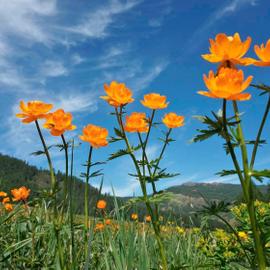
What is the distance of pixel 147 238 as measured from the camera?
4496mm

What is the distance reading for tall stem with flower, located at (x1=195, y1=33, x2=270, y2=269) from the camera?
1517 mm

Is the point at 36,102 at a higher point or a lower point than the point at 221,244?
higher

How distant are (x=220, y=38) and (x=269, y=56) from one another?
232 mm

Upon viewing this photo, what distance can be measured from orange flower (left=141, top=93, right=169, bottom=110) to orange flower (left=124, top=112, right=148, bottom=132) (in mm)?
125

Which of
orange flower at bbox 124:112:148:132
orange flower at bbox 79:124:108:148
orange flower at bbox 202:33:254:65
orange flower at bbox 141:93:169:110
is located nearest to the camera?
orange flower at bbox 202:33:254:65

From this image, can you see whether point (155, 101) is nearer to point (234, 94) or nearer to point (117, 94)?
point (117, 94)

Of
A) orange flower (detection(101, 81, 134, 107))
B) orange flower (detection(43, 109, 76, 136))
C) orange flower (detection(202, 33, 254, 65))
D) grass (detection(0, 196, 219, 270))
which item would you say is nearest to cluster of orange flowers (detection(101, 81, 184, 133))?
orange flower (detection(101, 81, 134, 107))

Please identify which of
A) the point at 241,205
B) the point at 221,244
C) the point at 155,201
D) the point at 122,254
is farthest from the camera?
the point at 241,205

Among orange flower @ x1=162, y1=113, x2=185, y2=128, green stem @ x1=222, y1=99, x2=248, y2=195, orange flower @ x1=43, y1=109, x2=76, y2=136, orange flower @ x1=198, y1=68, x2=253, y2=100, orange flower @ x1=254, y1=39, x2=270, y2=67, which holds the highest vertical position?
orange flower @ x1=162, y1=113, x2=185, y2=128

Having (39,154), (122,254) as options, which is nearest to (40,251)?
(122,254)

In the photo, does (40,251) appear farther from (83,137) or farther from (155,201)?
(155,201)

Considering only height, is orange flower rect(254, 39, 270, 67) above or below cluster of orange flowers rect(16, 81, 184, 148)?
below

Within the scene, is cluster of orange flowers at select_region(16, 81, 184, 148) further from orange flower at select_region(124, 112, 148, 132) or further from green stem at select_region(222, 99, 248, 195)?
green stem at select_region(222, 99, 248, 195)

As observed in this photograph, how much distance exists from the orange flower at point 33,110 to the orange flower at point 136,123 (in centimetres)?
62
